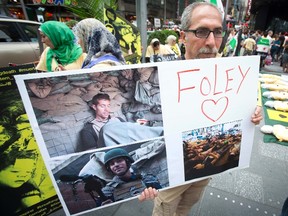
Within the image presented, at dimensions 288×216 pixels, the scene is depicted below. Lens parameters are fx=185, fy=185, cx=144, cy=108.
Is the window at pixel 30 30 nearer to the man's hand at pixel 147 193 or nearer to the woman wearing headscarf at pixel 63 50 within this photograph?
the woman wearing headscarf at pixel 63 50

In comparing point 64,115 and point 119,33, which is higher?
point 119,33

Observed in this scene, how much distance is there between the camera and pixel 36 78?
2.19ft

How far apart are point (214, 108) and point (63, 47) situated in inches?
71.4

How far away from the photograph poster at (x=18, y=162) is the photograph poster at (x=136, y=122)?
2.28 ft

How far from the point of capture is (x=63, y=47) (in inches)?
81.7

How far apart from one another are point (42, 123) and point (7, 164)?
2.91 ft

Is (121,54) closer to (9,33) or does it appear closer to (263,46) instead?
(9,33)

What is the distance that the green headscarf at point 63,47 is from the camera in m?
2.05

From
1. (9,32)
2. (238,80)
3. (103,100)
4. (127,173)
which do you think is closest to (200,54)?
(238,80)

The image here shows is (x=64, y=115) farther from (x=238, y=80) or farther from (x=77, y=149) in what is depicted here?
(x=238, y=80)

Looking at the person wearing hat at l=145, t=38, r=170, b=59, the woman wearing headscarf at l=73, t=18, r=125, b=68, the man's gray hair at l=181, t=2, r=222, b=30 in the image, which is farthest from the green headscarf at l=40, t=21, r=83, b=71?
the person wearing hat at l=145, t=38, r=170, b=59

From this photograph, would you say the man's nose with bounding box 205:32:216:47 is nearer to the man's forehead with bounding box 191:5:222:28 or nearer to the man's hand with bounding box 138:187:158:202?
the man's forehead with bounding box 191:5:222:28

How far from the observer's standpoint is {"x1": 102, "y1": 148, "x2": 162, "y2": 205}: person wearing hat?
872mm

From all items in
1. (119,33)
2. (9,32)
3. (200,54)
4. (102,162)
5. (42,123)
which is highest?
(9,32)
